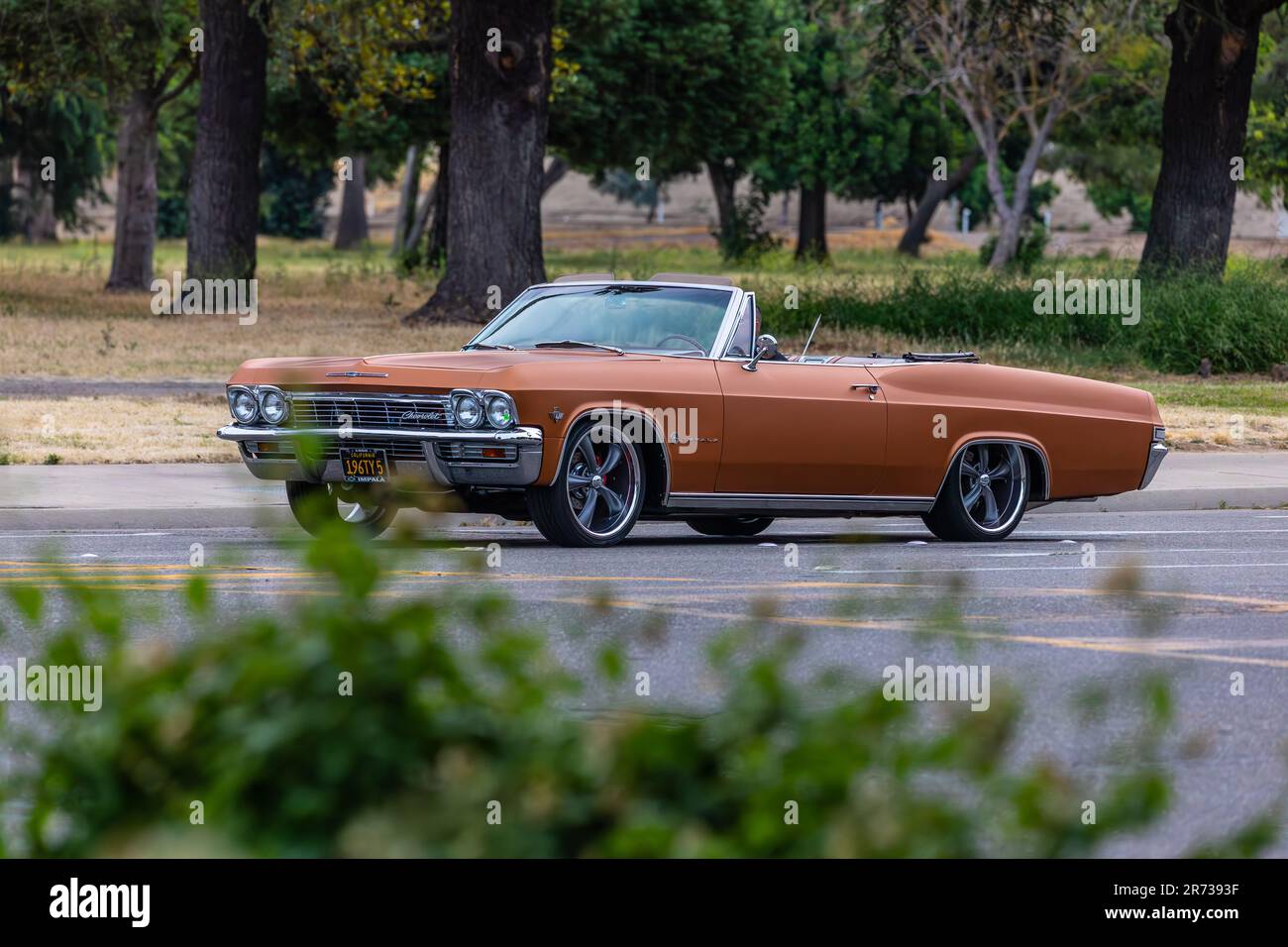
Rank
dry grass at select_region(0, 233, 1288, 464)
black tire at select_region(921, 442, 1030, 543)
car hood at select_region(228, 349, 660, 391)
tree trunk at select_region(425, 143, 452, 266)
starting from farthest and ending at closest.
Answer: tree trunk at select_region(425, 143, 452, 266)
dry grass at select_region(0, 233, 1288, 464)
black tire at select_region(921, 442, 1030, 543)
car hood at select_region(228, 349, 660, 391)

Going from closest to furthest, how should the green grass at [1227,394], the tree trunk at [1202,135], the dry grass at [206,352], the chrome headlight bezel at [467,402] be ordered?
the chrome headlight bezel at [467,402] → the dry grass at [206,352] → the green grass at [1227,394] → the tree trunk at [1202,135]

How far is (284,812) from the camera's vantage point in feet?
10.4

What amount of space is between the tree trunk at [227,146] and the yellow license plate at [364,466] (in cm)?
2230

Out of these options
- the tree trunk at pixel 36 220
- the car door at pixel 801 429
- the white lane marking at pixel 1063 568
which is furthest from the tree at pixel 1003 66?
the tree trunk at pixel 36 220

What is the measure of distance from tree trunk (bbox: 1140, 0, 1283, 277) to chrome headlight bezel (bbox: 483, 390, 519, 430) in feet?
61.2

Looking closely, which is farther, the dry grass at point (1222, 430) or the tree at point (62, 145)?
the tree at point (62, 145)

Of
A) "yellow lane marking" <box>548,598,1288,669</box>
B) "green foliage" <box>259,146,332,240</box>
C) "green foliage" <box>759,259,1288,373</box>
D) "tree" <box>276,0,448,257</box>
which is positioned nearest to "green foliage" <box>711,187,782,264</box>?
"tree" <box>276,0,448,257</box>

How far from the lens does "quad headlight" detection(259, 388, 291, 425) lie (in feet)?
38.5

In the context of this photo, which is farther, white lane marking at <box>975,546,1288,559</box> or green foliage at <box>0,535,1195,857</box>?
white lane marking at <box>975,546,1288,559</box>

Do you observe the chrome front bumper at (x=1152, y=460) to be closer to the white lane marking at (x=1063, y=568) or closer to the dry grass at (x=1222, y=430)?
the white lane marking at (x=1063, y=568)

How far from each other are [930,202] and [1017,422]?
199ft

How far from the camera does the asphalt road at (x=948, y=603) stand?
19.5 ft

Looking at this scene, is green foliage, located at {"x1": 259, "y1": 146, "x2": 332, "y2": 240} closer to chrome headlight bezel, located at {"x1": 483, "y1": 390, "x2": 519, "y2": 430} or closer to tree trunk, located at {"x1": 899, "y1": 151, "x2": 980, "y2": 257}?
tree trunk, located at {"x1": 899, "y1": 151, "x2": 980, "y2": 257}

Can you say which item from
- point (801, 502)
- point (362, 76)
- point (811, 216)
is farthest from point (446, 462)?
point (811, 216)
